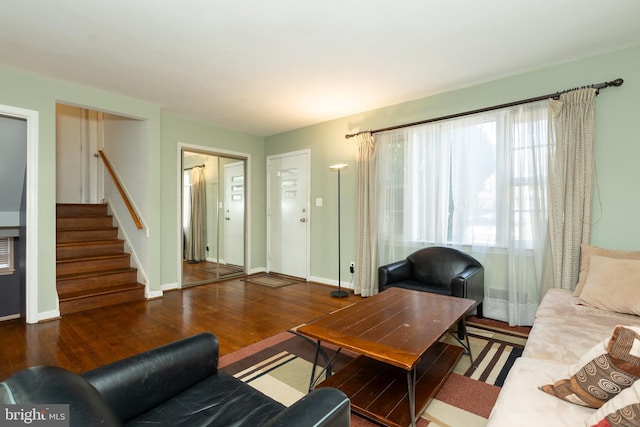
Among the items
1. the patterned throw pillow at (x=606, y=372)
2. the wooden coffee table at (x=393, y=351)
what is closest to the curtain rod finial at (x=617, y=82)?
the wooden coffee table at (x=393, y=351)

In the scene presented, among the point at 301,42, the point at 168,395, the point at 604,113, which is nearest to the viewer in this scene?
the point at 168,395

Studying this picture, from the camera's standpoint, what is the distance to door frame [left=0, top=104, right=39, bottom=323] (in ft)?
10.4

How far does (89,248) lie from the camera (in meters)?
4.27

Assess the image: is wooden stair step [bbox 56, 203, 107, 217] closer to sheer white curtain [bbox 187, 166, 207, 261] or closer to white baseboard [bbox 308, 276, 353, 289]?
sheer white curtain [bbox 187, 166, 207, 261]

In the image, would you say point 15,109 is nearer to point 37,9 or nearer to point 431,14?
point 37,9

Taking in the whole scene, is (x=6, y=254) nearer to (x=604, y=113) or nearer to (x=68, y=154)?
(x=68, y=154)

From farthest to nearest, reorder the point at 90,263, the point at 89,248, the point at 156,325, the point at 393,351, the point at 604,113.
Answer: the point at 89,248 → the point at 90,263 → the point at 156,325 → the point at 604,113 → the point at 393,351

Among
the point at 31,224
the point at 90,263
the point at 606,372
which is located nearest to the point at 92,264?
the point at 90,263

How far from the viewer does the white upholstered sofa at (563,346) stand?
1.07 m

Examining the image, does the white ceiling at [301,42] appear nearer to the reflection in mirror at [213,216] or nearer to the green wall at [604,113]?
the green wall at [604,113]

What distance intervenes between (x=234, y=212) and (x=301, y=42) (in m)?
3.62

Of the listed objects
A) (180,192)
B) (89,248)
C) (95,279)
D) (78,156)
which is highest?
(78,156)

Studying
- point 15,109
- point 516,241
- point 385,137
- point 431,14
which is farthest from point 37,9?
point 516,241

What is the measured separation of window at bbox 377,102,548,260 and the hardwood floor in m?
1.38
